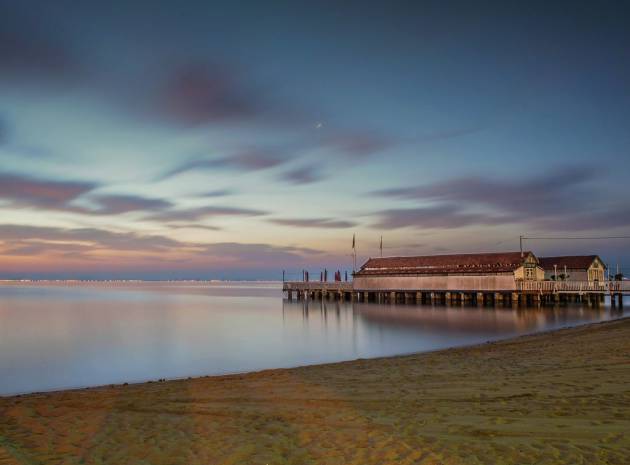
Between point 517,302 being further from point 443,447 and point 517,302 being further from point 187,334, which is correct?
point 443,447

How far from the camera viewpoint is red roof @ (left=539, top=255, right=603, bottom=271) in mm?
57875

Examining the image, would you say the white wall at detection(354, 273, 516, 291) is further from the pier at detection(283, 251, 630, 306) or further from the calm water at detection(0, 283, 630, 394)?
the calm water at detection(0, 283, 630, 394)

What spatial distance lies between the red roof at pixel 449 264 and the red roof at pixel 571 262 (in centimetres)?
754

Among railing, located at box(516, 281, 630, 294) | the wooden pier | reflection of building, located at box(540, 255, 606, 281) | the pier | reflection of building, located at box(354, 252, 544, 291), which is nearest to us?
railing, located at box(516, 281, 630, 294)

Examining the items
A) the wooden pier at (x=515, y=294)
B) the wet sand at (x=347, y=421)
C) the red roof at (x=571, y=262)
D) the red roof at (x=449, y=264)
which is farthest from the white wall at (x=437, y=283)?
the wet sand at (x=347, y=421)

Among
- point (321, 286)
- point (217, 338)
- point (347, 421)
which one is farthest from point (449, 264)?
point (347, 421)

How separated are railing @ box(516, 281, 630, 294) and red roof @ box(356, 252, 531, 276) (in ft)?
7.38

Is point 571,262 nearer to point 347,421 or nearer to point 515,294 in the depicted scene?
point 515,294

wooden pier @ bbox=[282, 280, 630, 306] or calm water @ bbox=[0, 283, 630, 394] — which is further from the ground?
wooden pier @ bbox=[282, 280, 630, 306]

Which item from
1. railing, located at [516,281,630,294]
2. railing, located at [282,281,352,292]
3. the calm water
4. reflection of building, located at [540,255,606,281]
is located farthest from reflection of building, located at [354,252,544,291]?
the calm water

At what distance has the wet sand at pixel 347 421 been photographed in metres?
6.65

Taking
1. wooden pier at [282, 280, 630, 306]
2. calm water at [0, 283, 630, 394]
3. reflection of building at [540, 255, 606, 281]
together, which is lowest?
calm water at [0, 283, 630, 394]

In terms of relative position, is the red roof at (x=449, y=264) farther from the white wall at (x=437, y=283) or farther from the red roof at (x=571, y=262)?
the red roof at (x=571, y=262)

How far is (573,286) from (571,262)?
781cm
